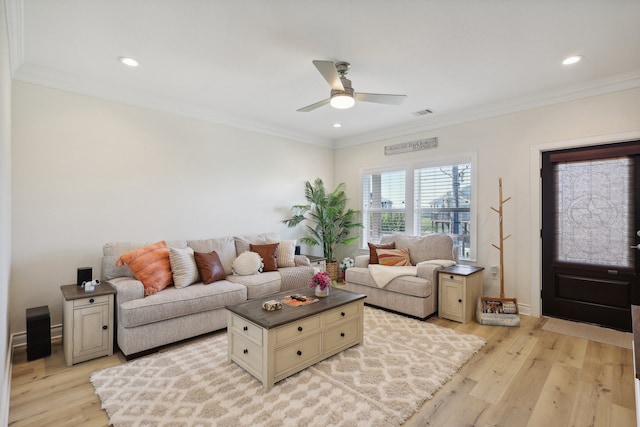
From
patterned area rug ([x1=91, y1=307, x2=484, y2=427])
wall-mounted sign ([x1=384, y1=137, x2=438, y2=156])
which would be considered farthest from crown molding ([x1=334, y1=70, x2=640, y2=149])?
patterned area rug ([x1=91, y1=307, x2=484, y2=427])

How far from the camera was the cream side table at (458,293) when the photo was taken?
3.58m

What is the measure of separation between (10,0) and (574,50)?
13.9 ft

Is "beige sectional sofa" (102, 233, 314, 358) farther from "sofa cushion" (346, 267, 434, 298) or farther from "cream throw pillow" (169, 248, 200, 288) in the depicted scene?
"sofa cushion" (346, 267, 434, 298)

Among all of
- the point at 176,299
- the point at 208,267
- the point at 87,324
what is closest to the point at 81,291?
the point at 87,324

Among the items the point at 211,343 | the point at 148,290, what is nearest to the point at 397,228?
the point at 211,343

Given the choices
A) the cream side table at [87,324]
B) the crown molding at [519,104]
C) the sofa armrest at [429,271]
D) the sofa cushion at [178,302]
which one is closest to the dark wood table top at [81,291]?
the cream side table at [87,324]

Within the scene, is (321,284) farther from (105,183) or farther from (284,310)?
(105,183)

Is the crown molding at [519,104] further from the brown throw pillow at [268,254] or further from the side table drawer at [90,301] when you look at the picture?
the side table drawer at [90,301]

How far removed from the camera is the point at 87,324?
2686mm

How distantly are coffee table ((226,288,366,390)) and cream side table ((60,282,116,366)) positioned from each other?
115 cm

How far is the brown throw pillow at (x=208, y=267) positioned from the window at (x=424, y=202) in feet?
9.77

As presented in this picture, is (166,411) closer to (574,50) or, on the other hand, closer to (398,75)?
(398,75)

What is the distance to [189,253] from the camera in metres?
3.52

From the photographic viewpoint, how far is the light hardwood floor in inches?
77.1
